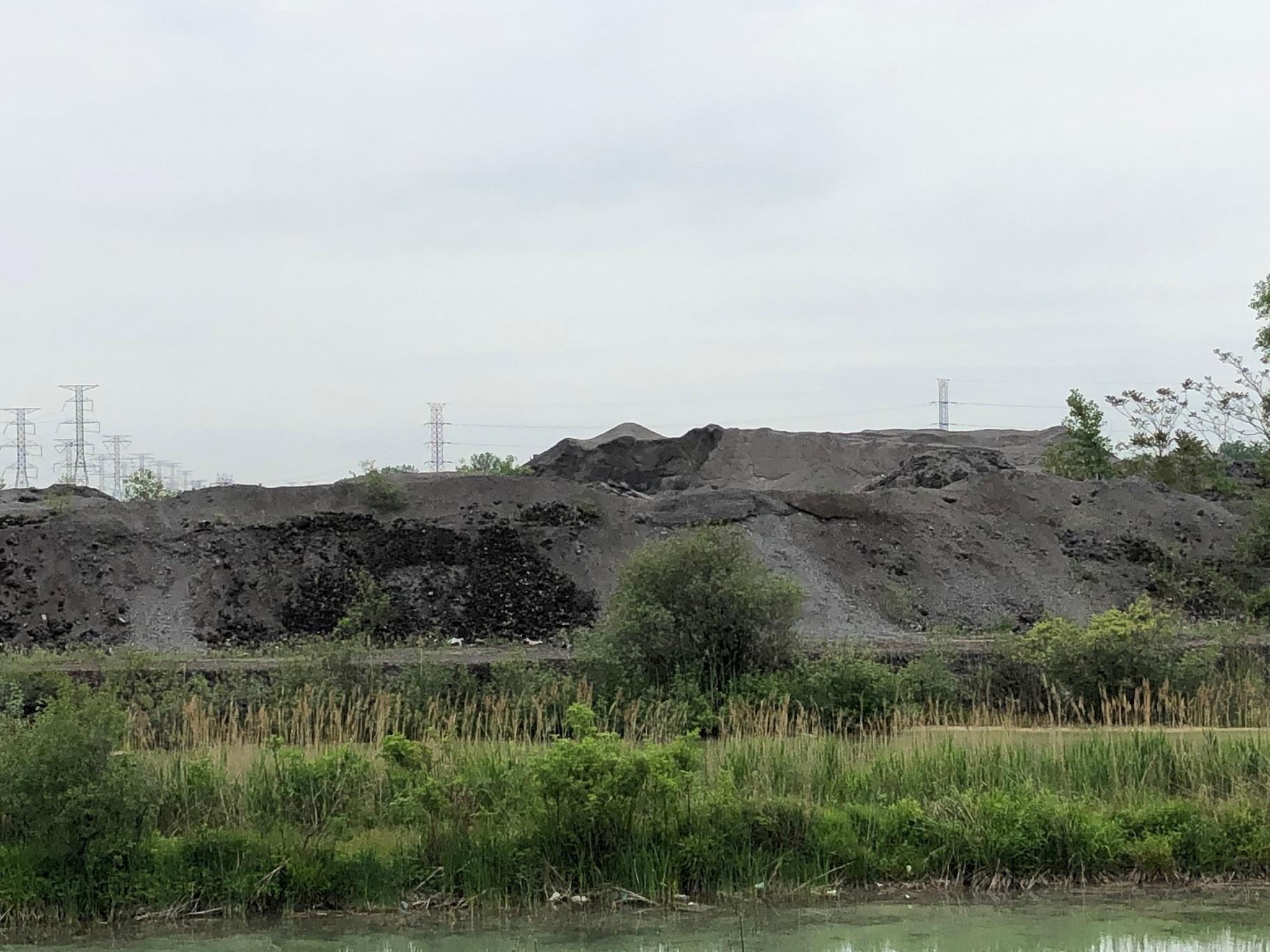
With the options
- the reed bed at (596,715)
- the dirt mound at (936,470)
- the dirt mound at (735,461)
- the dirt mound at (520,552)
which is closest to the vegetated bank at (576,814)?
the reed bed at (596,715)

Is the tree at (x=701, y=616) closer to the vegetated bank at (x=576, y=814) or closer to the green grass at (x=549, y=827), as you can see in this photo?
the vegetated bank at (x=576, y=814)

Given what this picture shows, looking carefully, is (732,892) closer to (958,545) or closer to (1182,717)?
(1182,717)

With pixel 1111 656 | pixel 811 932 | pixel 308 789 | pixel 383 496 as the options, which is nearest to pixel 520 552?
pixel 383 496

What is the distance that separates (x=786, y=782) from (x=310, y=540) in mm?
22884

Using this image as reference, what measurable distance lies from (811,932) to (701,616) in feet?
28.2

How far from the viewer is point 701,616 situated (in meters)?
19.5

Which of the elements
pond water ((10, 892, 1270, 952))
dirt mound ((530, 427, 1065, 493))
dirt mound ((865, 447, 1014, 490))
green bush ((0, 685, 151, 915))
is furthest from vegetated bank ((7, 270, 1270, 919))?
dirt mound ((530, 427, 1065, 493))

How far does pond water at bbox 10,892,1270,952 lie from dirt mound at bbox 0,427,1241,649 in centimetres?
1534

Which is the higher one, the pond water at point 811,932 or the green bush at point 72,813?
the green bush at point 72,813

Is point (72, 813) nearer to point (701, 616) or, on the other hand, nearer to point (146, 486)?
point (701, 616)

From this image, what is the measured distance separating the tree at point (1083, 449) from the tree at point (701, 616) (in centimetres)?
3006

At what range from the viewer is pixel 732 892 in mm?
12039

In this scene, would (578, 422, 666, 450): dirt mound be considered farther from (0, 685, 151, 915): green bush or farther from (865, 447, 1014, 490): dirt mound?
(0, 685, 151, 915): green bush

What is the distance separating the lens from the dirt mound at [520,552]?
31.4 metres
